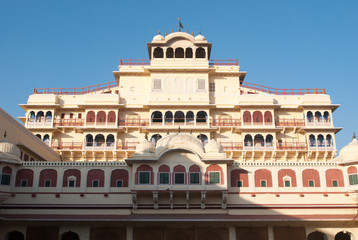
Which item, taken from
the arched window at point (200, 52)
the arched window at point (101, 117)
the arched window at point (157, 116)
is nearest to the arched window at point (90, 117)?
the arched window at point (101, 117)

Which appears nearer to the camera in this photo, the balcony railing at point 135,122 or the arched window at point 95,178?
the arched window at point 95,178

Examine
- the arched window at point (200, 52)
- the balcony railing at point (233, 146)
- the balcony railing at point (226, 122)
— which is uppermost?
the arched window at point (200, 52)

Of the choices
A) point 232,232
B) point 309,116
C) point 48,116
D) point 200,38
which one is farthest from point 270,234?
point 48,116

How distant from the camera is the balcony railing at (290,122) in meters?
44.4

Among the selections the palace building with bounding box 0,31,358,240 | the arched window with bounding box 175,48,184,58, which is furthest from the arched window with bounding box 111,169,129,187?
the arched window with bounding box 175,48,184,58

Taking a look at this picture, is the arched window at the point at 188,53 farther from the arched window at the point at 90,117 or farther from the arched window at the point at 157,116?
the arched window at the point at 90,117

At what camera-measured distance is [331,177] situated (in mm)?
33062

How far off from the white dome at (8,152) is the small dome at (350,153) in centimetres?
2500

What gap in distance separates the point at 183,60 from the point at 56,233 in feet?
77.0

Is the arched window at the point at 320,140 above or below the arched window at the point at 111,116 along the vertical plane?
below

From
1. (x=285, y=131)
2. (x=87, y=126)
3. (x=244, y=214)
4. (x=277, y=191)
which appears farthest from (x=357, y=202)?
(x=87, y=126)

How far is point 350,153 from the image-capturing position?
32469mm

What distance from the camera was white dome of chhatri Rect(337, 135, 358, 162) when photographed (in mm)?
32234

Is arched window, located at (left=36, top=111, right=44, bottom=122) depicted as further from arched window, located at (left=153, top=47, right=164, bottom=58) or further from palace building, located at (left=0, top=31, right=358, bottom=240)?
arched window, located at (left=153, top=47, right=164, bottom=58)
